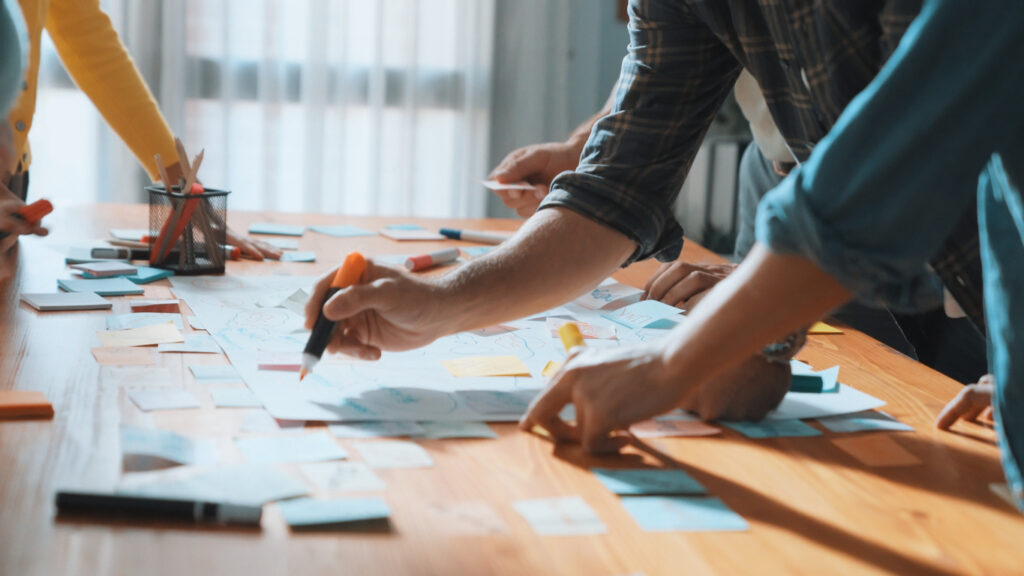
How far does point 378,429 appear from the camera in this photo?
76 centimetres

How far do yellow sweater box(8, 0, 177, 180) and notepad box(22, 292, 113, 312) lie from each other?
611 millimetres

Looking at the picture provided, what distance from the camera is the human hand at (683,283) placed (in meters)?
1.23

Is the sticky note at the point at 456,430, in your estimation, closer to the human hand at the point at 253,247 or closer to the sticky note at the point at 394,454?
the sticky note at the point at 394,454

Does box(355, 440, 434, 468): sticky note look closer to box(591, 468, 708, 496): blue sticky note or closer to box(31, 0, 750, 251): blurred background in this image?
box(591, 468, 708, 496): blue sticky note

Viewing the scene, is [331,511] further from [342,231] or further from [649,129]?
[342,231]

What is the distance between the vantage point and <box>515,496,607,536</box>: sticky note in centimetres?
60

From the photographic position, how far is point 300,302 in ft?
3.80

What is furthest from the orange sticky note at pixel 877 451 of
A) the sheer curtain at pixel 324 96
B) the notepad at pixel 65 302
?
the sheer curtain at pixel 324 96

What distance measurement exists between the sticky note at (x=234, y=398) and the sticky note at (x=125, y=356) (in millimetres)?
121

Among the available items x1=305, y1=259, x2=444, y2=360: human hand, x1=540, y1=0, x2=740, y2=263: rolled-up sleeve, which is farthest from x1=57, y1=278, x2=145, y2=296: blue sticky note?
x1=540, y1=0, x2=740, y2=263: rolled-up sleeve

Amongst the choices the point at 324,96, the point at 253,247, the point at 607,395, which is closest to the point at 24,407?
the point at 607,395

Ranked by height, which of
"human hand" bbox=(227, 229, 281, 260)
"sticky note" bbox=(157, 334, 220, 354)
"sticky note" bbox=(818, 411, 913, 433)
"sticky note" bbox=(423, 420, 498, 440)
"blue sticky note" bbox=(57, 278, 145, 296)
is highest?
"human hand" bbox=(227, 229, 281, 260)

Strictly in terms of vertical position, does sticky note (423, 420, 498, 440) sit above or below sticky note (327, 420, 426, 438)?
below

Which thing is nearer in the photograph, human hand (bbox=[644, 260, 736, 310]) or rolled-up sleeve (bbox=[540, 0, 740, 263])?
rolled-up sleeve (bbox=[540, 0, 740, 263])
